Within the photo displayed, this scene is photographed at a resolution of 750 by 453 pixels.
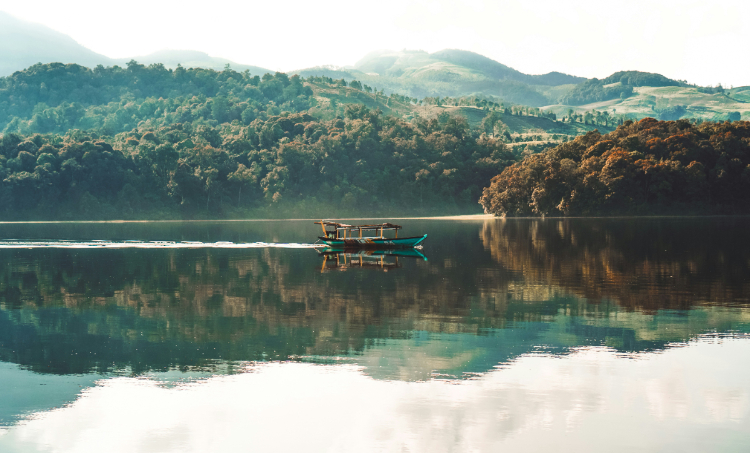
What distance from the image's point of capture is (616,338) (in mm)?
16125

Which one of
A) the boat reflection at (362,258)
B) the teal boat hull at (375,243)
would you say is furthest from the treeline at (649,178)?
the boat reflection at (362,258)

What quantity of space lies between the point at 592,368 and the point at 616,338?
2984 millimetres

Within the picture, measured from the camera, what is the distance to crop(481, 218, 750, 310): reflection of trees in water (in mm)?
22625

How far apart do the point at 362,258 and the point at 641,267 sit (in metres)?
16.4

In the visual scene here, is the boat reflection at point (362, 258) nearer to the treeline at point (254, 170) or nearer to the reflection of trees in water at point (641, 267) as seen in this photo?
the reflection of trees in water at point (641, 267)

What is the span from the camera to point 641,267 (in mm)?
31000

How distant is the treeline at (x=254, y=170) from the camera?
122 metres

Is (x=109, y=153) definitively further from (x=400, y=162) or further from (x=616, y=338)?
(x=616, y=338)

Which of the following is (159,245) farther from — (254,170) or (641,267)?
(254,170)

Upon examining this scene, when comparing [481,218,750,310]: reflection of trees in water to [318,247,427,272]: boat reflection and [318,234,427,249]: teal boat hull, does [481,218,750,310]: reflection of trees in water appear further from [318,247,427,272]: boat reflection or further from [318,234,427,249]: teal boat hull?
[318,247,427,272]: boat reflection

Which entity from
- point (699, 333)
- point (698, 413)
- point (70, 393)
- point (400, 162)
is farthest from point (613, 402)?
point (400, 162)

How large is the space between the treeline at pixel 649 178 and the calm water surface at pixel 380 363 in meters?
78.9

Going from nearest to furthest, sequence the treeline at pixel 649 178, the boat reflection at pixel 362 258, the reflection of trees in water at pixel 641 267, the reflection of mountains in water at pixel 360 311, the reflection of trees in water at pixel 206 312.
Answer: the reflection of mountains in water at pixel 360 311
the reflection of trees in water at pixel 206 312
the reflection of trees in water at pixel 641 267
the boat reflection at pixel 362 258
the treeline at pixel 649 178

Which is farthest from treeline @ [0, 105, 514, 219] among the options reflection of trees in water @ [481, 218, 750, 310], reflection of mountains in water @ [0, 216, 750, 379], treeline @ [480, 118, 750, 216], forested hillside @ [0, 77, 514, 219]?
reflection of trees in water @ [481, 218, 750, 310]
